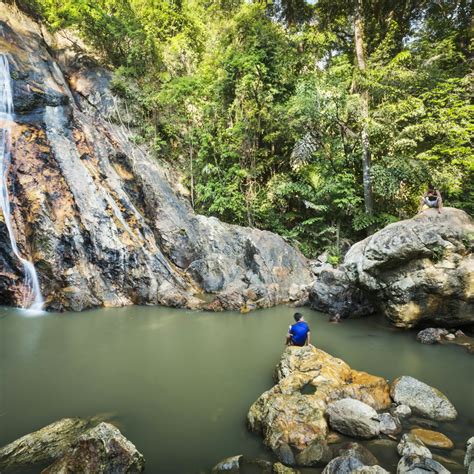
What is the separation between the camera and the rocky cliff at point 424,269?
26.0ft

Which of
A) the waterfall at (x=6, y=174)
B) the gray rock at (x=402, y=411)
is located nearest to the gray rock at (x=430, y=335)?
the gray rock at (x=402, y=411)

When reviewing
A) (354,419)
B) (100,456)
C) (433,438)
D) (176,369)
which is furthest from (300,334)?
(100,456)

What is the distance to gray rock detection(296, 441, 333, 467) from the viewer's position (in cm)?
395

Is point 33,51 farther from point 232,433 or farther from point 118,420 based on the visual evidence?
point 232,433

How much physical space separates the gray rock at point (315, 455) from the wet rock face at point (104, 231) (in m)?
7.26

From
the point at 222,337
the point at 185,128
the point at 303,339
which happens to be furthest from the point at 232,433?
the point at 185,128

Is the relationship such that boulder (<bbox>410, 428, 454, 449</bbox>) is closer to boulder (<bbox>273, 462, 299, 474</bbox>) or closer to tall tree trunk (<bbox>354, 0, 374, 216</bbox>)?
boulder (<bbox>273, 462, 299, 474</bbox>)

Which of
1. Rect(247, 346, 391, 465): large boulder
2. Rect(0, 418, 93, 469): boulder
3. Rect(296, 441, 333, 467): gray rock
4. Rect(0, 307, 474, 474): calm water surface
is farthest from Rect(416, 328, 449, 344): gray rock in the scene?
Rect(0, 418, 93, 469): boulder

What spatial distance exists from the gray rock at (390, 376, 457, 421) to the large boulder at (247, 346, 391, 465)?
230mm

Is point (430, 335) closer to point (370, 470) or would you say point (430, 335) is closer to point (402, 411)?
point (402, 411)

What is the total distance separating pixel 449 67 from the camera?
1435 centimetres

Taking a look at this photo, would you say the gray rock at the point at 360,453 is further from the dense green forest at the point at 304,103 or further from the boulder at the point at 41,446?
the dense green forest at the point at 304,103

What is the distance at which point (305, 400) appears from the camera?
4.86 meters

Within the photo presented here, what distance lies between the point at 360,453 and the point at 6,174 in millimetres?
14528
